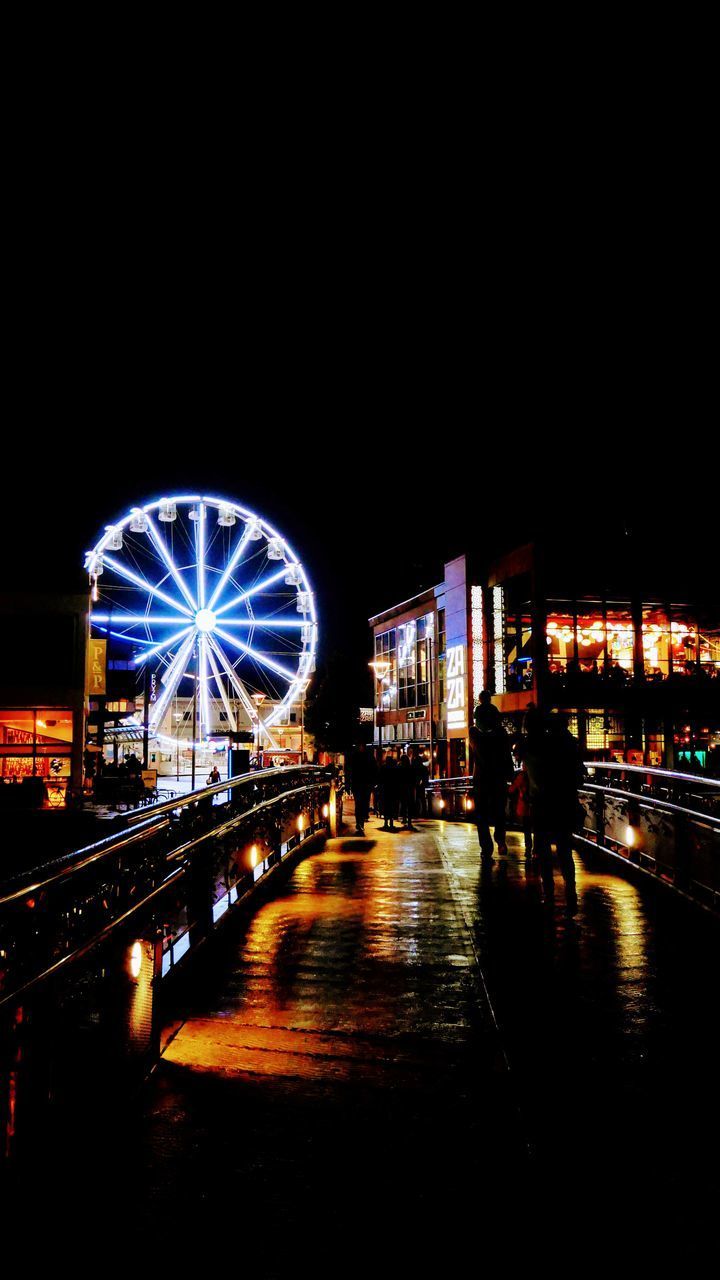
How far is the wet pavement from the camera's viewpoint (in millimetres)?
2604

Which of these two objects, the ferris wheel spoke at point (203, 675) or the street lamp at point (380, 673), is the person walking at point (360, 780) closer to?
the ferris wheel spoke at point (203, 675)

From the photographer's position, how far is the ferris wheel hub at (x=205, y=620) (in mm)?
31172

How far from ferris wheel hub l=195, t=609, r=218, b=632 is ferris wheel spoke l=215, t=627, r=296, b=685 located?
0.30m

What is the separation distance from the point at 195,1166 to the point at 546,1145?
1221 mm

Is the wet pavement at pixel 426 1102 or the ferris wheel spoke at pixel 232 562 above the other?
the ferris wheel spoke at pixel 232 562

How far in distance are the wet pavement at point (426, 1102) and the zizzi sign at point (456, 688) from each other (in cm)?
2706

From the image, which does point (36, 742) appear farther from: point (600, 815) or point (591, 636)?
point (600, 815)

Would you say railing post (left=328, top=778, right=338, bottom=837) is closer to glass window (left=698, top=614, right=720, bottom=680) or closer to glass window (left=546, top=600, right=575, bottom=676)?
glass window (left=546, top=600, right=575, bottom=676)

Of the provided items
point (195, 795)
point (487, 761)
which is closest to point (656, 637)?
point (487, 761)

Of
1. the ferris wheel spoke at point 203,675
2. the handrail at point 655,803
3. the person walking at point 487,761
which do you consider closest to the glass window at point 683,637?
the ferris wheel spoke at point 203,675

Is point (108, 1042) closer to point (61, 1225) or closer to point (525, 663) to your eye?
point (61, 1225)

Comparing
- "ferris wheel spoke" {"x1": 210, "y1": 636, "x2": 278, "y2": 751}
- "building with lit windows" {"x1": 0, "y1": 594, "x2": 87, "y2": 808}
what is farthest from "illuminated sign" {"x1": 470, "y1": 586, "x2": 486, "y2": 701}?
Result: "building with lit windows" {"x1": 0, "y1": 594, "x2": 87, "y2": 808}

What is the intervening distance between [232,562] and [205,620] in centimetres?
231

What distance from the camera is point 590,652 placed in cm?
3198
